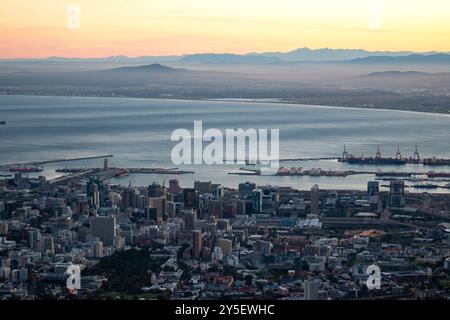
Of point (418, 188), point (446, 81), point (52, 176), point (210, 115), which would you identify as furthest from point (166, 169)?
point (446, 81)

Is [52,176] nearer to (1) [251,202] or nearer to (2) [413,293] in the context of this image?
(1) [251,202]

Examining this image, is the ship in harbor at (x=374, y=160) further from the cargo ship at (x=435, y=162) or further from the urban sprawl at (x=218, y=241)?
the urban sprawl at (x=218, y=241)

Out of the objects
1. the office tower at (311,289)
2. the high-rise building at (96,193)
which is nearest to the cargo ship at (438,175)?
the high-rise building at (96,193)

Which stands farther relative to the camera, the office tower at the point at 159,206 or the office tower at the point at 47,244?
the office tower at the point at 159,206

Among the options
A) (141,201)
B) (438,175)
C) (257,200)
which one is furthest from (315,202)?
(438,175)

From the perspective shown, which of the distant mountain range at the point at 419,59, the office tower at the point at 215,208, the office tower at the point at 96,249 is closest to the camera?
the office tower at the point at 96,249

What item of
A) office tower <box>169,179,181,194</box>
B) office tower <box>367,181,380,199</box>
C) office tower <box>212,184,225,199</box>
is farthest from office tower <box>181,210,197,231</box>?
office tower <box>367,181,380,199</box>
